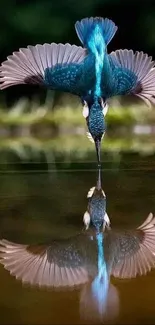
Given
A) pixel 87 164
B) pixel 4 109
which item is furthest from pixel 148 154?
pixel 4 109

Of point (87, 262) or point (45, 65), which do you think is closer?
point (87, 262)

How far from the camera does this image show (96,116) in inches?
96.6

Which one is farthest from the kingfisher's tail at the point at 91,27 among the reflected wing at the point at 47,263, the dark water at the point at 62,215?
the reflected wing at the point at 47,263

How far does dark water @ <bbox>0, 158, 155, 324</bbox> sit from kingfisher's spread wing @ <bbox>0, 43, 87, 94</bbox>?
1.11 ft

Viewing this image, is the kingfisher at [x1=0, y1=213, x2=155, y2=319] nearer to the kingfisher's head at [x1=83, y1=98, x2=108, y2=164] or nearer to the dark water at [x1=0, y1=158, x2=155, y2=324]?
the dark water at [x1=0, y1=158, x2=155, y2=324]

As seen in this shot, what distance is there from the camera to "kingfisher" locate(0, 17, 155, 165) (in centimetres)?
255

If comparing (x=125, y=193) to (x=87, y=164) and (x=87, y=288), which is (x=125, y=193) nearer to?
(x=87, y=164)

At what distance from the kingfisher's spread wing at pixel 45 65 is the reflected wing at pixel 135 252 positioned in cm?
87

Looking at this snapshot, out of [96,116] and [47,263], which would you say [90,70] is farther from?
[47,263]

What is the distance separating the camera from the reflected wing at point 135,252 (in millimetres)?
1558

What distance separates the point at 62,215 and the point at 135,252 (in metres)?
0.42

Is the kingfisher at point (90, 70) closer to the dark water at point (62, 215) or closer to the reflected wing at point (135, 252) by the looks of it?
the dark water at point (62, 215)

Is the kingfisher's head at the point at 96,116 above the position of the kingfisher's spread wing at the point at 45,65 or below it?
below

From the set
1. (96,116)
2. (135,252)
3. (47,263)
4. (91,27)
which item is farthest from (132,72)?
(47,263)
